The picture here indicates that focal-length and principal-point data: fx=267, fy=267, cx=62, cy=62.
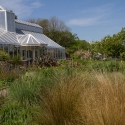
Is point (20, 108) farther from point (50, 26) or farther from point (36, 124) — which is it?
point (50, 26)

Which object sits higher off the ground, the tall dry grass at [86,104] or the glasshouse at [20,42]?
the glasshouse at [20,42]

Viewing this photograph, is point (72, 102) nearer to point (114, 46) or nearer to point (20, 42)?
Answer: point (20, 42)

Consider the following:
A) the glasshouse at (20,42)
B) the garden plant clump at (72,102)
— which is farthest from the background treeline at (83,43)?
the garden plant clump at (72,102)

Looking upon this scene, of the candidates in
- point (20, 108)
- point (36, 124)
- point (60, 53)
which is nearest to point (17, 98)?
point (20, 108)

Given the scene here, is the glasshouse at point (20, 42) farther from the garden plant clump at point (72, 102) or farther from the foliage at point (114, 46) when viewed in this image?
the garden plant clump at point (72, 102)

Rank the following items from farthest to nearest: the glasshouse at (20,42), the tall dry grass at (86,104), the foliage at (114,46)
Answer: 1. the foliage at (114,46)
2. the glasshouse at (20,42)
3. the tall dry grass at (86,104)

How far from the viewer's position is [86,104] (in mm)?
3209

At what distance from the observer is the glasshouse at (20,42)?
80.2ft

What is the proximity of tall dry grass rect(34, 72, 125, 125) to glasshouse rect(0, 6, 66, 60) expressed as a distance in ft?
62.9

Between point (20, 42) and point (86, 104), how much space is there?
76.4ft

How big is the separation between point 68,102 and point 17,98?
1.68 metres

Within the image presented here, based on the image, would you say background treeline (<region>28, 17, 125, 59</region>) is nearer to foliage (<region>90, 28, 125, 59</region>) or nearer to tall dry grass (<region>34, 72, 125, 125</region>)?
foliage (<region>90, 28, 125, 59</region>)

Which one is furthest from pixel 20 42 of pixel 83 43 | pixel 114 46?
pixel 83 43

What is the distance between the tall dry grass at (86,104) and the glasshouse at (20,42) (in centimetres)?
1918
